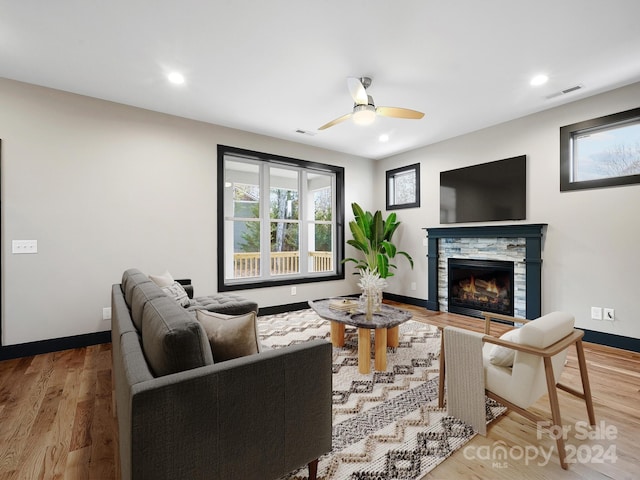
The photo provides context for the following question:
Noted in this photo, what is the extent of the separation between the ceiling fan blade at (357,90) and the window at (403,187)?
275 cm

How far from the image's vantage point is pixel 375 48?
249 cm

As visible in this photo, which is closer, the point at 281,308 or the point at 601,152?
the point at 601,152

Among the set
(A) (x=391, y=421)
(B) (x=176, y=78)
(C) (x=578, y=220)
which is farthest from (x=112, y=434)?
(C) (x=578, y=220)

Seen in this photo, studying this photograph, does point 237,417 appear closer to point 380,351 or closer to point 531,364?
point 531,364

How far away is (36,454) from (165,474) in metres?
1.33

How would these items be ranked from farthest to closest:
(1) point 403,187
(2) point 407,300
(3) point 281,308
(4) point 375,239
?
(1) point 403,187, (2) point 407,300, (4) point 375,239, (3) point 281,308

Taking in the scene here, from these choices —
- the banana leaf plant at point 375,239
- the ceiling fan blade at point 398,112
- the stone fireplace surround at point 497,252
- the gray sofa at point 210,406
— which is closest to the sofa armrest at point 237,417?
the gray sofa at point 210,406

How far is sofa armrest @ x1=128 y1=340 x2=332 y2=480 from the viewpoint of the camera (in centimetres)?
95

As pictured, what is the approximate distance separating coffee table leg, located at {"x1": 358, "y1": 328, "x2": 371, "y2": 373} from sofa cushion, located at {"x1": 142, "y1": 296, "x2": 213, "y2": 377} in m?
1.71

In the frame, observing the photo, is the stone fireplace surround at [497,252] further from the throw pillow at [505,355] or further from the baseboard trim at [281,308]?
the throw pillow at [505,355]

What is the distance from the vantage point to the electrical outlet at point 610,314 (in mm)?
3229

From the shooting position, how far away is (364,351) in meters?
2.64

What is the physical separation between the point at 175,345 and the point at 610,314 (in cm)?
419

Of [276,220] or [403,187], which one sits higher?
[403,187]
